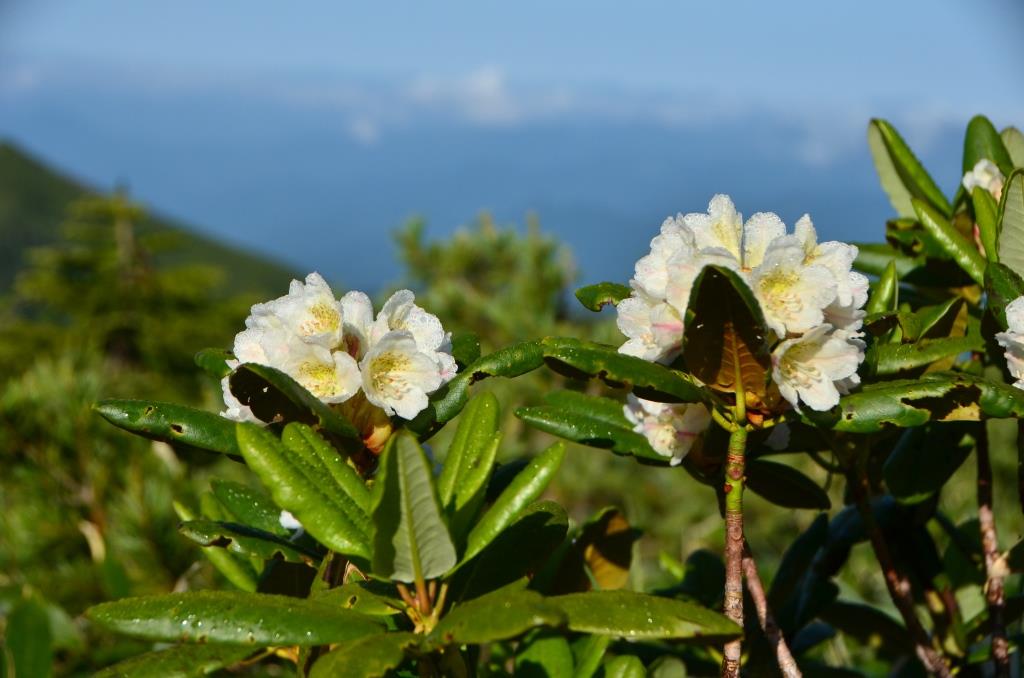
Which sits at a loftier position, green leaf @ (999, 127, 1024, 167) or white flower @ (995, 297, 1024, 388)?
green leaf @ (999, 127, 1024, 167)

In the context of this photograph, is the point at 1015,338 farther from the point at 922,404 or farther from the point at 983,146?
the point at 983,146

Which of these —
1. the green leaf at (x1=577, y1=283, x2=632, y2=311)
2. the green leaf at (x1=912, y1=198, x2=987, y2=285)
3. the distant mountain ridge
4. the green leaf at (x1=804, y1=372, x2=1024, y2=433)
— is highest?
the distant mountain ridge

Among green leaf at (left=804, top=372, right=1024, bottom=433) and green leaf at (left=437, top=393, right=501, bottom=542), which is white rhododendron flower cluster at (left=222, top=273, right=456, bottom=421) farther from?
green leaf at (left=804, top=372, right=1024, bottom=433)

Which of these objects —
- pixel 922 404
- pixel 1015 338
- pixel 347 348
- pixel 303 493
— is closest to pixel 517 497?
pixel 303 493

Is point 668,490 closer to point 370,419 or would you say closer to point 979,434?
point 979,434

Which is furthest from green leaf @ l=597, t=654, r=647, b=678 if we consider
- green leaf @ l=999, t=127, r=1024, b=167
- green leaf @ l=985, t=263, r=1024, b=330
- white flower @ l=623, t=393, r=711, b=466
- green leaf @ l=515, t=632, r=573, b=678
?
green leaf @ l=999, t=127, r=1024, b=167

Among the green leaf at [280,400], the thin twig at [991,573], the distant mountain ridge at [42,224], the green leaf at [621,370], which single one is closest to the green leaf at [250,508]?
the green leaf at [280,400]
